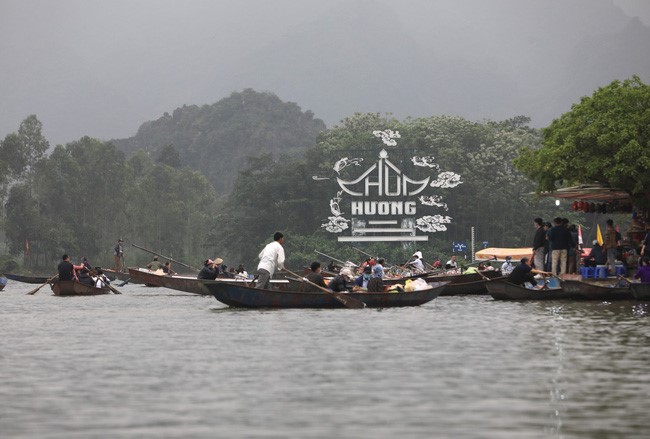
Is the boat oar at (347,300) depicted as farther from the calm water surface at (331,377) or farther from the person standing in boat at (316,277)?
the calm water surface at (331,377)

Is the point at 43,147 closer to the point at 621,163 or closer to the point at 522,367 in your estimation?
the point at 621,163

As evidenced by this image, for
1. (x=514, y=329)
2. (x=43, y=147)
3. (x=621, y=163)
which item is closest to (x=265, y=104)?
(x=43, y=147)

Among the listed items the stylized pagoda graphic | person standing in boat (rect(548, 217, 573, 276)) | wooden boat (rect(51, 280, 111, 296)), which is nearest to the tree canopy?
person standing in boat (rect(548, 217, 573, 276))

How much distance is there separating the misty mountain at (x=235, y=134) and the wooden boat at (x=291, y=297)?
14278 cm

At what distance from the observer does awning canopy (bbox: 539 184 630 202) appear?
35.8 meters

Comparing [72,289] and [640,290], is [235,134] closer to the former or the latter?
[72,289]

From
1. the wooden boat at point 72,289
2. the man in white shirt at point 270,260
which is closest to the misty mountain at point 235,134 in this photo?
the wooden boat at point 72,289

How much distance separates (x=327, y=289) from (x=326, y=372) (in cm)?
1368

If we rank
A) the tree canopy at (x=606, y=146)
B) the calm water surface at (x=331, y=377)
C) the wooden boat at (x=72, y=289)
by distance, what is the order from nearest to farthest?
the calm water surface at (x=331, y=377), the tree canopy at (x=606, y=146), the wooden boat at (x=72, y=289)

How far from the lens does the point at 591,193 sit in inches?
1410

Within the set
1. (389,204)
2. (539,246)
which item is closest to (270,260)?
(539,246)

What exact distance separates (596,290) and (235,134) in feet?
498

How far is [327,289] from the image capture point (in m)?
28.4

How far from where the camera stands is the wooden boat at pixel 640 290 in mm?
28047
